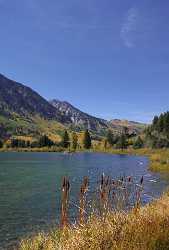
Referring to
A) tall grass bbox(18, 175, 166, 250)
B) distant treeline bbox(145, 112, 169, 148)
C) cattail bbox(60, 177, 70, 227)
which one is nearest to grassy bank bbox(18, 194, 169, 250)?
tall grass bbox(18, 175, 166, 250)

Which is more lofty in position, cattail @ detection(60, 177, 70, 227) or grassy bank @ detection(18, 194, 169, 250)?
cattail @ detection(60, 177, 70, 227)

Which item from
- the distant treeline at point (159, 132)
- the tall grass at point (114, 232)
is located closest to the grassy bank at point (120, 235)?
the tall grass at point (114, 232)

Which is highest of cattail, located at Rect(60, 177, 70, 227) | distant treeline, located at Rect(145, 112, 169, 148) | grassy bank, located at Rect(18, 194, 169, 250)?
distant treeline, located at Rect(145, 112, 169, 148)

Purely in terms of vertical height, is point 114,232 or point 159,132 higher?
point 159,132

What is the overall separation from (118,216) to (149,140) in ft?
597

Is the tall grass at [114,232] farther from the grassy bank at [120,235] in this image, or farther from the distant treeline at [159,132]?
the distant treeline at [159,132]

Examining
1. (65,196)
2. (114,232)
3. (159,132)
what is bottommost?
(114,232)

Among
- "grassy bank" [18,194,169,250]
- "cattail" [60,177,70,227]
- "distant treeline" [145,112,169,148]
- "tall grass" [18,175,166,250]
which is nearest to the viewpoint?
"grassy bank" [18,194,169,250]

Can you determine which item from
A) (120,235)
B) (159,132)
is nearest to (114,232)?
(120,235)

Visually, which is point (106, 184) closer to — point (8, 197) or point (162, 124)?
point (8, 197)

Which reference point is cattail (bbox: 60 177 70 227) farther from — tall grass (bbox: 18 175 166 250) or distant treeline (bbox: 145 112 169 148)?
distant treeline (bbox: 145 112 169 148)

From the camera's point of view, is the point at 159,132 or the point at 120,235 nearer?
the point at 120,235

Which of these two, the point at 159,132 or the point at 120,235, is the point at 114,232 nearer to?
the point at 120,235

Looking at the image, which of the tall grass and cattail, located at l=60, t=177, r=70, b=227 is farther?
cattail, located at l=60, t=177, r=70, b=227
